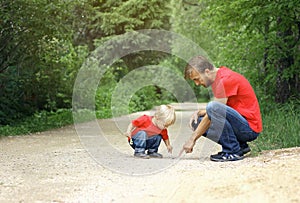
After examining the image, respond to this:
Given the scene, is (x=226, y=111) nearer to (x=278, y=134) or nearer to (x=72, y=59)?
(x=278, y=134)

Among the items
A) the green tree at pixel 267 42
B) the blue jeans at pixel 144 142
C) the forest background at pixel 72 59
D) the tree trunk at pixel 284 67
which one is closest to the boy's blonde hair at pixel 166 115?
the blue jeans at pixel 144 142

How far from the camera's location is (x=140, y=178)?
5.16 meters

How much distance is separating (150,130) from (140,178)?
1.37 meters

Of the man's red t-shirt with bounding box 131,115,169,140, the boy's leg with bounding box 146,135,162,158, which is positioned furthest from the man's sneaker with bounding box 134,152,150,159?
the man's red t-shirt with bounding box 131,115,169,140

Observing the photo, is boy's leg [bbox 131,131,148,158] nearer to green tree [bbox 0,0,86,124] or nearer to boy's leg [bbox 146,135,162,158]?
boy's leg [bbox 146,135,162,158]

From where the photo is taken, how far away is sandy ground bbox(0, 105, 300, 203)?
412 cm

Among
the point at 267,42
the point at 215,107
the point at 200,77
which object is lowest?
the point at 215,107

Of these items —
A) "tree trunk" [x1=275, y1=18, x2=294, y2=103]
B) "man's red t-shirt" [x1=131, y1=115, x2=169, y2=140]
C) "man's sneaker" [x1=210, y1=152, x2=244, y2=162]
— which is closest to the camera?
"man's sneaker" [x1=210, y1=152, x2=244, y2=162]

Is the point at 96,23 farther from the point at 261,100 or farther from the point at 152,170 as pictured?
the point at 152,170

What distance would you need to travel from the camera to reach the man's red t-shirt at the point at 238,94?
19.6ft

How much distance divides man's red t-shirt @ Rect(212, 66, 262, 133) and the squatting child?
72 cm

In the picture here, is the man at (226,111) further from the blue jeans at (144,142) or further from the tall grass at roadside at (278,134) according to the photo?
the tall grass at roadside at (278,134)

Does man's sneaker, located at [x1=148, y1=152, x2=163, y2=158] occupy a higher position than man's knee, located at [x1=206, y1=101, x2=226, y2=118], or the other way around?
man's knee, located at [x1=206, y1=101, x2=226, y2=118]

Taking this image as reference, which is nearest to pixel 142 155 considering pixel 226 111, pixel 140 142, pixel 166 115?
pixel 140 142
